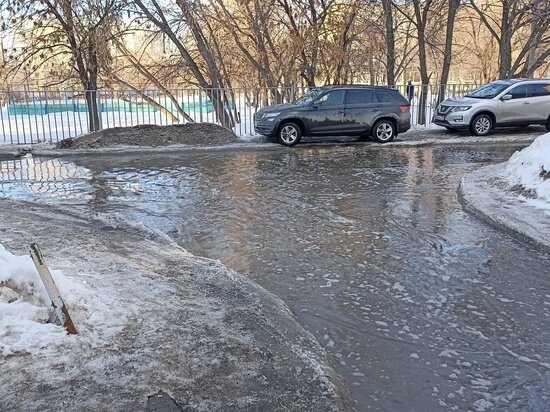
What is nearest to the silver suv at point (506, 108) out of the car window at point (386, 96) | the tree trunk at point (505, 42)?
the car window at point (386, 96)

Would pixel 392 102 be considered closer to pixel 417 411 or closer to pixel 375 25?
pixel 375 25

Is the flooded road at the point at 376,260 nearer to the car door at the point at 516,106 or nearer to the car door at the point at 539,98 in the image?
the car door at the point at 516,106

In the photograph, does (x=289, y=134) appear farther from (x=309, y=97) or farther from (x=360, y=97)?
(x=360, y=97)

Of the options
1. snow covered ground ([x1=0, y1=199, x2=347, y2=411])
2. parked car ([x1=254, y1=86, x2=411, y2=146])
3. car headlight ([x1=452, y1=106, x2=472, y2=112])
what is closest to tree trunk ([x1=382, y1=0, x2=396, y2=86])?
car headlight ([x1=452, y1=106, x2=472, y2=112])

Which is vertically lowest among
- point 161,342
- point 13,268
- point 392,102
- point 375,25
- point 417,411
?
point 417,411

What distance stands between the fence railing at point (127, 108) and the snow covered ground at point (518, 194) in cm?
1083

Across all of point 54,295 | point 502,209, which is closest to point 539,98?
point 502,209

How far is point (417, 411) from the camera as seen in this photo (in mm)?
3369

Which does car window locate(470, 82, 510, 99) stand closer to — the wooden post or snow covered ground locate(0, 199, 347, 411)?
snow covered ground locate(0, 199, 347, 411)

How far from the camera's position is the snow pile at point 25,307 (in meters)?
3.73

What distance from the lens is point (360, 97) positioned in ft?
56.1

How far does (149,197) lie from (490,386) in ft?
22.7

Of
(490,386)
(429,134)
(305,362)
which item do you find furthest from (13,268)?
(429,134)

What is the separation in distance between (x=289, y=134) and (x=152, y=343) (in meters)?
13.1
